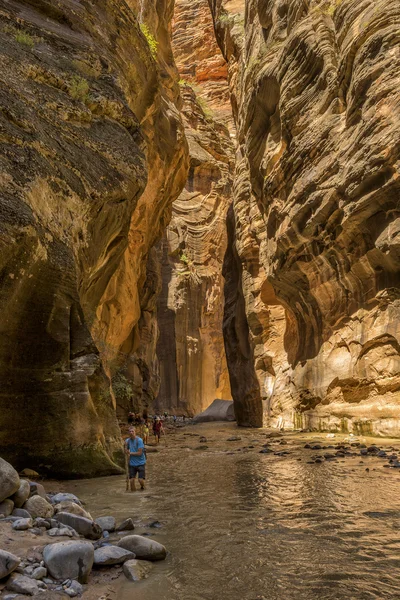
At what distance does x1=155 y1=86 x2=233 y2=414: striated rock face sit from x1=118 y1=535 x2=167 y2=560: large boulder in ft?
142

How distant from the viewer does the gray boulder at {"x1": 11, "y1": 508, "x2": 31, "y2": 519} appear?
15.7ft

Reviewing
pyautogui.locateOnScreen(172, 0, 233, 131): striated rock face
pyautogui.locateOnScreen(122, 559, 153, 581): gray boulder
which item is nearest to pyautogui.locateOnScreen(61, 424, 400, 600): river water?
pyautogui.locateOnScreen(122, 559, 153, 581): gray boulder

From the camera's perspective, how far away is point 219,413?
37.8 meters

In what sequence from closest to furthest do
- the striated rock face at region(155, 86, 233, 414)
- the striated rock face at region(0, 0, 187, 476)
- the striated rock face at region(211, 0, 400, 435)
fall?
the striated rock face at region(0, 0, 187, 476) < the striated rock face at region(211, 0, 400, 435) < the striated rock face at region(155, 86, 233, 414)

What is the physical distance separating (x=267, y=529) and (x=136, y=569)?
1.83 meters

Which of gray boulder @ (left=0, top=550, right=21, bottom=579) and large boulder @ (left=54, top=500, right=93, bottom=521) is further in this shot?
large boulder @ (left=54, top=500, right=93, bottom=521)

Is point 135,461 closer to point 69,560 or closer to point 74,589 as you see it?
point 69,560

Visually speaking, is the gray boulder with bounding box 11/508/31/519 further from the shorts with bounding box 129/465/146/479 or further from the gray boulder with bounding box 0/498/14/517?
the shorts with bounding box 129/465/146/479

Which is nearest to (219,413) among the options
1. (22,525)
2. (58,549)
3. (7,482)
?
(7,482)

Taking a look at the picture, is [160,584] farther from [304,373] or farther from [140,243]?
[140,243]

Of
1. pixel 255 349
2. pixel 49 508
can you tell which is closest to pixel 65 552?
pixel 49 508

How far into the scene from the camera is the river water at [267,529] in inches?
146

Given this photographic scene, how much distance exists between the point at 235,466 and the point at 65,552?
7377 mm

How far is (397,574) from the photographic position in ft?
12.6
